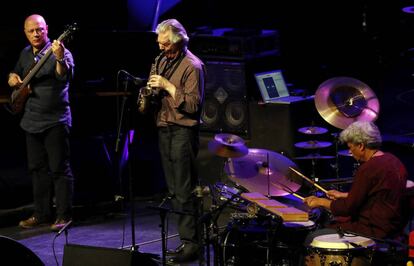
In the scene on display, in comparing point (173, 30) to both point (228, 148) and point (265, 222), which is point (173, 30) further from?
point (265, 222)

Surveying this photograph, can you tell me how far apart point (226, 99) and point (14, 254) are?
13.0ft

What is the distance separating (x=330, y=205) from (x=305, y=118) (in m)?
2.90

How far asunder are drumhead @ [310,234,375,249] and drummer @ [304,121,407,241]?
0.22 feet

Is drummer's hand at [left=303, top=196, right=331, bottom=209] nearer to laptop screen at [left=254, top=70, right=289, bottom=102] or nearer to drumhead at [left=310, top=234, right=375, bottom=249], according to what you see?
drumhead at [left=310, top=234, right=375, bottom=249]

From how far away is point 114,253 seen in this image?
5664mm

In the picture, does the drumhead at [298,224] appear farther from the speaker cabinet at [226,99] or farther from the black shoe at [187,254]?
the speaker cabinet at [226,99]

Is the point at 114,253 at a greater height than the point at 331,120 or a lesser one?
lesser

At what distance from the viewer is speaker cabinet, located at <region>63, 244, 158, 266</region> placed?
18.3 ft

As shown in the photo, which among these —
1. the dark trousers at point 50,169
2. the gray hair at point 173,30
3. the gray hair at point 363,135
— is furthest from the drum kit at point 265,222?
the dark trousers at point 50,169

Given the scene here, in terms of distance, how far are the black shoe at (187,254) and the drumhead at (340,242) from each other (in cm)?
152

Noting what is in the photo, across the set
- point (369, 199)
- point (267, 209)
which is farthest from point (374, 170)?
point (267, 209)

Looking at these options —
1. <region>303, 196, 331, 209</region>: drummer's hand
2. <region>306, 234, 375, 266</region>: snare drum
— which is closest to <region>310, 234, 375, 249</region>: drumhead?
<region>306, 234, 375, 266</region>: snare drum

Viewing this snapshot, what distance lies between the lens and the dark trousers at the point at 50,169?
8.37 metres

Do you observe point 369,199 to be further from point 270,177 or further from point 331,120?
point 331,120
